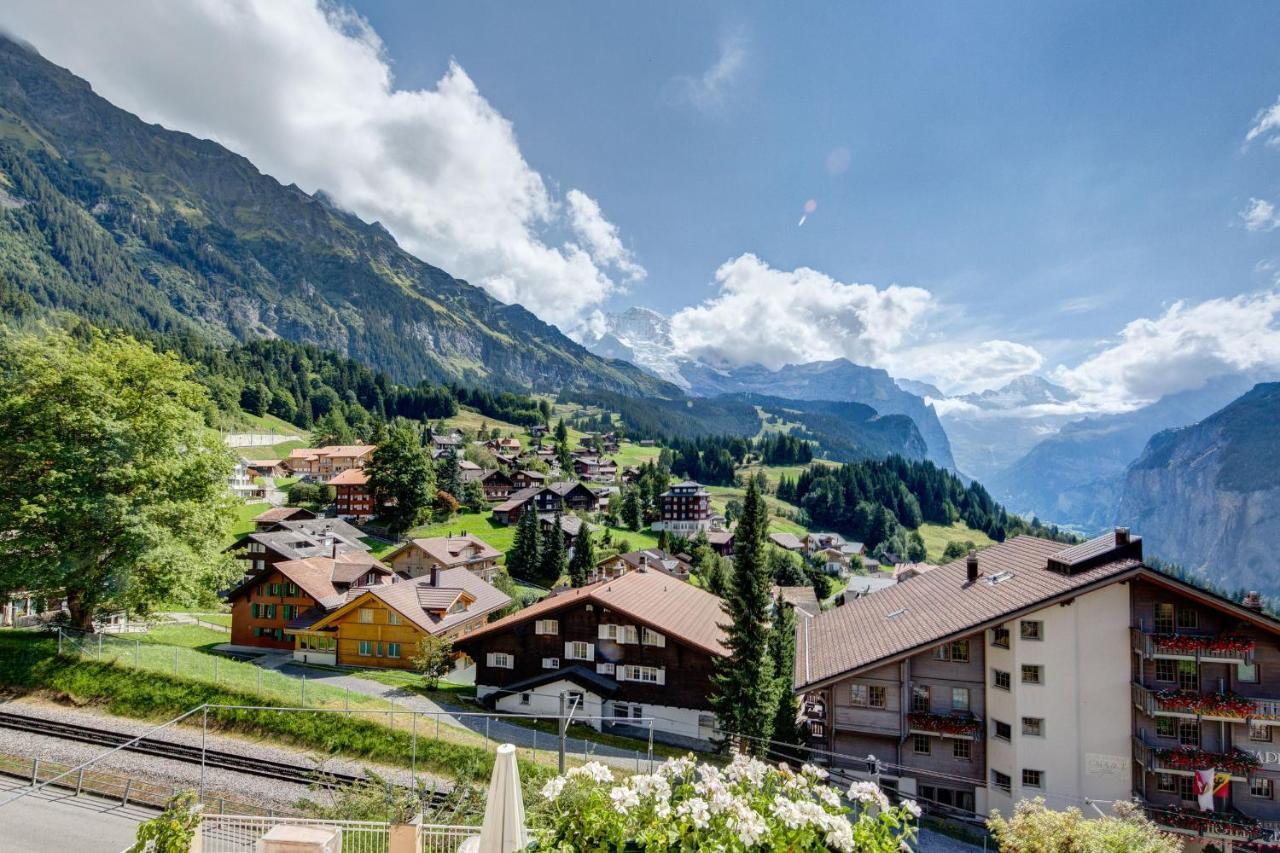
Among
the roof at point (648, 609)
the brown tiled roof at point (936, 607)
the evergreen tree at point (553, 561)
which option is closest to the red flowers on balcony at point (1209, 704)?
the brown tiled roof at point (936, 607)

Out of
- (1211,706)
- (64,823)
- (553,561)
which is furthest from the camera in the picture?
(553,561)

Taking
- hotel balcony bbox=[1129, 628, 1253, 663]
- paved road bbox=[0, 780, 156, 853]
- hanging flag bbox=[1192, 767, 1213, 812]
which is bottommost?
hanging flag bbox=[1192, 767, 1213, 812]

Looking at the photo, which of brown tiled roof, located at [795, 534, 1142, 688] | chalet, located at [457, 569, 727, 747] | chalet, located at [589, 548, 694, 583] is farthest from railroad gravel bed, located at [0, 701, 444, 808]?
chalet, located at [589, 548, 694, 583]

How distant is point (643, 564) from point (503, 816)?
238 ft

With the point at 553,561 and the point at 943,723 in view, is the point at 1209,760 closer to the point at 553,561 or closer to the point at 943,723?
the point at 943,723

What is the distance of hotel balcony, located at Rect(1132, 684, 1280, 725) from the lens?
2472 centimetres

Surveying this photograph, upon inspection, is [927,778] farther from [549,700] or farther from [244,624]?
[244,624]

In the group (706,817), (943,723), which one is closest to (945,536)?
(943,723)

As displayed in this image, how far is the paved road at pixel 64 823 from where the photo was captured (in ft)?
56.9

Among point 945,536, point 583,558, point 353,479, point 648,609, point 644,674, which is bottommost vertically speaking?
point 644,674

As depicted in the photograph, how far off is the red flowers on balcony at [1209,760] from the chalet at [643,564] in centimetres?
5139

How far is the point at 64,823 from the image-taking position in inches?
731

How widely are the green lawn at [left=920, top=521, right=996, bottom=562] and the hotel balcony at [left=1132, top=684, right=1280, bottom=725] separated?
13946 cm

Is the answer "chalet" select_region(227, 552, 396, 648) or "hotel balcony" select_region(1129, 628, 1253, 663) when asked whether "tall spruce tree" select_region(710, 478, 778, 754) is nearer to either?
"hotel balcony" select_region(1129, 628, 1253, 663)
